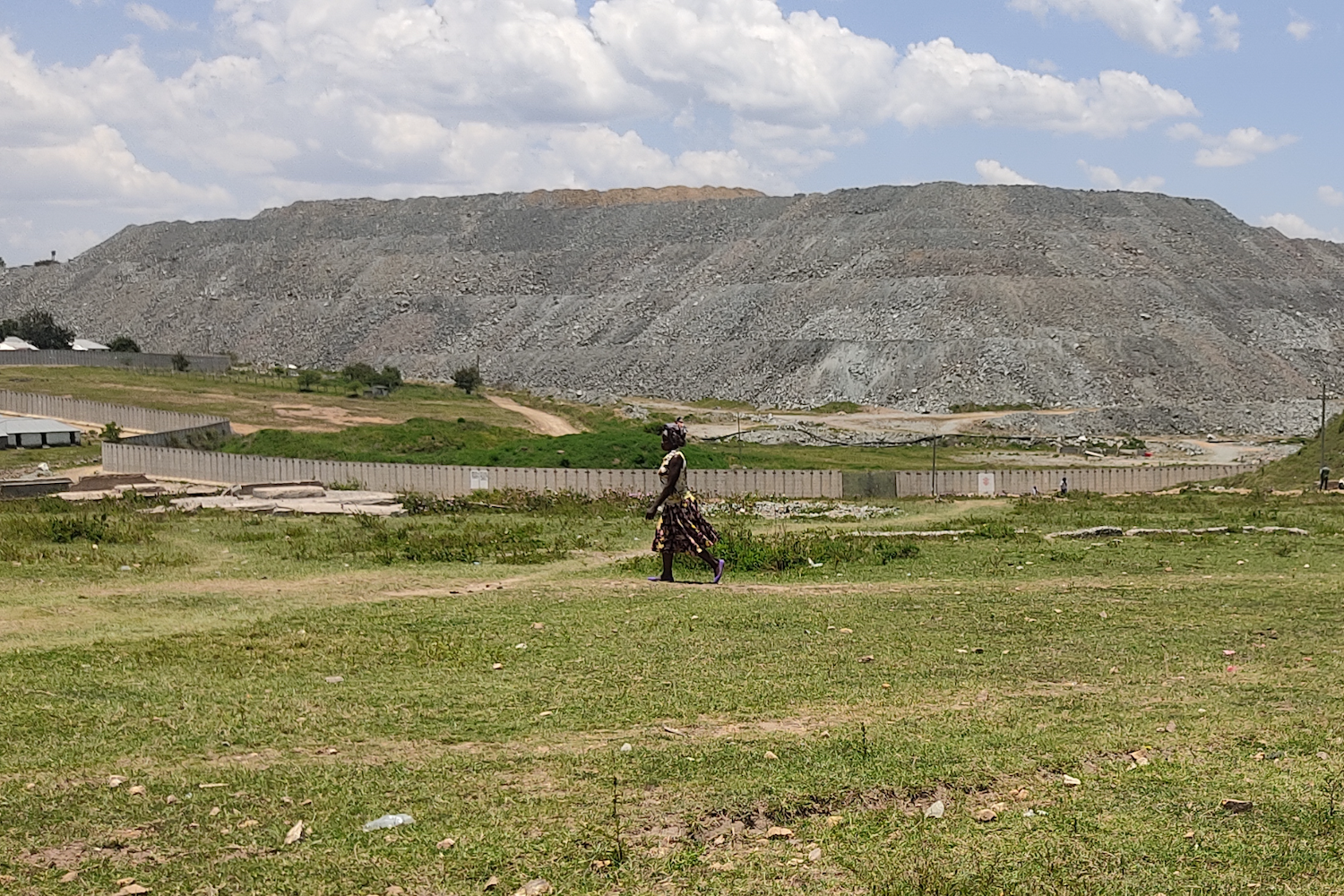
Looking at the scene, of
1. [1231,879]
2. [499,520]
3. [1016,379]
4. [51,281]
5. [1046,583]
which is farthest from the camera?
[51,281]

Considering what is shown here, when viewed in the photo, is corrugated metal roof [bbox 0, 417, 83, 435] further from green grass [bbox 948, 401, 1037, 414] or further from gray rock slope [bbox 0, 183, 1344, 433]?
green grass [bbox 948, 401, 1037, 414]

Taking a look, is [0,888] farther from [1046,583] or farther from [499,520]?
[499,520]

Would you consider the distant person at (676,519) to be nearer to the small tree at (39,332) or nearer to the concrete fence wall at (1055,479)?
the concrete fence wall at (1055,479)

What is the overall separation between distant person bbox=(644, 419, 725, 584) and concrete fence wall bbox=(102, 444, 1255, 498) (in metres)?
19.3

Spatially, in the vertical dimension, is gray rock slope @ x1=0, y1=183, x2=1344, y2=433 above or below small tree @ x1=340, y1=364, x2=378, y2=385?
above

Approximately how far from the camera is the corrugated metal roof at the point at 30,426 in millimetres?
53447

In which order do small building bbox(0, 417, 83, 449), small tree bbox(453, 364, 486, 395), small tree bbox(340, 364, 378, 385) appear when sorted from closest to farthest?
small building bbox(0, 417, 83, 449), small tree bbox(340, 364, 378, 385), small tree bbox(453, 364, 486, 395)

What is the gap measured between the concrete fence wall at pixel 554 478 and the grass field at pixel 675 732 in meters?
19.7

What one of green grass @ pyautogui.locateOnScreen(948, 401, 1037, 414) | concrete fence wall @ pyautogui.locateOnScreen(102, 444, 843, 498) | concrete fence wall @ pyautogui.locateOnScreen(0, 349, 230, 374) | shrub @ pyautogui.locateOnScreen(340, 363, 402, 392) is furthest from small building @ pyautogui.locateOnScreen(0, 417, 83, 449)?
green grass @ pyautogui.locateOnScreen(948, 401, 1037, 414)

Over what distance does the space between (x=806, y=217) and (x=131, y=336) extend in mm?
65275

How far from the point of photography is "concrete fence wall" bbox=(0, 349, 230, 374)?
88188mm

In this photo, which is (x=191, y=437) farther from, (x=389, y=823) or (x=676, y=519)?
(x=389, y=823)

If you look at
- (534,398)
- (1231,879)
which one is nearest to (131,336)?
(534,398)

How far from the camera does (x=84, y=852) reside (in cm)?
722
